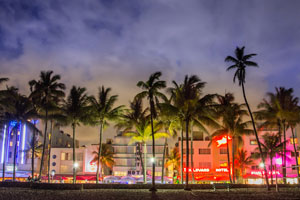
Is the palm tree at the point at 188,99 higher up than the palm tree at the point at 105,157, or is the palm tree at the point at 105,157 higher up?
the palm tree at the point at 188,99

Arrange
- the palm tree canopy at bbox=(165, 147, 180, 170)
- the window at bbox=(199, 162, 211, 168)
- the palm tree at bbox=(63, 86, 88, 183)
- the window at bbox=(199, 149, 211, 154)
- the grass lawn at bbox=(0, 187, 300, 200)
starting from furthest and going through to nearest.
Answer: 1. the palm tree canopy at bbox=(165, 147, 180, 170)
2. the window at bbox=(199, 149, 211, 154)
3. the window at bbox=(199, 162, 211, 168)
4. the palm tree at bbox=(63, 86, 88, 183)
5. the grass lawn at bbox=(0, 187, 300, 200)

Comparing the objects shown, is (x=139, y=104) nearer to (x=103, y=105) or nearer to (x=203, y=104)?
(x=103, y=105)

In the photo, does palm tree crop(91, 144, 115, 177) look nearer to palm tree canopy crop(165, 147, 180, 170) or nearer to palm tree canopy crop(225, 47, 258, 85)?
palm tree canopy crop(165, 147, 180, 170)

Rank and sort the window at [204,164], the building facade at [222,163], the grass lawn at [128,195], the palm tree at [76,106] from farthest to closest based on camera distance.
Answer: the window at [204,164], the building facade at [222,163], the palm tree at [76,106], the grass lawn at [128,195]

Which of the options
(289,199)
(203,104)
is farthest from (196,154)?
(289,199)

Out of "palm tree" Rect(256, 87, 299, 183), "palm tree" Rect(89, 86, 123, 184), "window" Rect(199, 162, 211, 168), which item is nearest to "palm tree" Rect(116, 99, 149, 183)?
"palm tree" Rect(89, 86, 123, 184)

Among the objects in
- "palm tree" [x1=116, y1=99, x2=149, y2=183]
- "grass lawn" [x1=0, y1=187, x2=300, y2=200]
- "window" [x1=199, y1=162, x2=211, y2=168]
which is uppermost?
"palm tree" [x1=116, y1=99, x2=149, y2=183]

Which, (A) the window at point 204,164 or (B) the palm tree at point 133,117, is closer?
(B) the palm tree at point 133,117

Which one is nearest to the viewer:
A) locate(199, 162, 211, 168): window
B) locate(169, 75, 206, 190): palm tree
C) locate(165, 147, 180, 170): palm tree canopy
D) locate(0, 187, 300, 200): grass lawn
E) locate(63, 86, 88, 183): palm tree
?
locate(0, 187, 300, 200): grass lawn

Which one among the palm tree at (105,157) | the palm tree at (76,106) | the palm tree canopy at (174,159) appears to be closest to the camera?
the palm tree at (76,106)

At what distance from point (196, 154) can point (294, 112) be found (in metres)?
28.8

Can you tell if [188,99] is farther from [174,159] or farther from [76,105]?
[174,159]

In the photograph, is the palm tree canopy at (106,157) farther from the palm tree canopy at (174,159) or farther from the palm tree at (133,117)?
the palm tree at (133,117)

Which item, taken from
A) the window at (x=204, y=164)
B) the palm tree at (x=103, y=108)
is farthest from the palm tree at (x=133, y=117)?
the window at (x=204, y=164)
